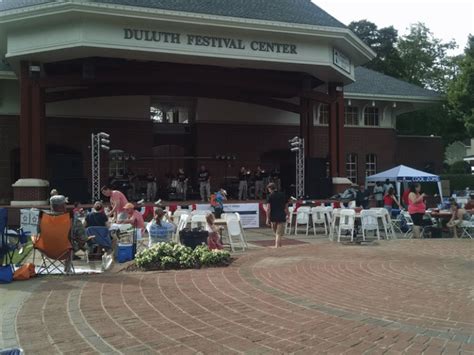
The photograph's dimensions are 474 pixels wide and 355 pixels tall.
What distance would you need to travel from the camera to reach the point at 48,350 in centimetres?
447

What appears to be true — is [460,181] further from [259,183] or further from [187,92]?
[187,92]

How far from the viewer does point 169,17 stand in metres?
18.5

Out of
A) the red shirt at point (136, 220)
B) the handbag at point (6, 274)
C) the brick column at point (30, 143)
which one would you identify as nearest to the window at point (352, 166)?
the brick column at point (30, 143)

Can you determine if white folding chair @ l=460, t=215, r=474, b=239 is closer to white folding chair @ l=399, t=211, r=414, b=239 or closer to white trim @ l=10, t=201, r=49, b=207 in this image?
white folding chair @ l=399, t=211, r=414, b=239

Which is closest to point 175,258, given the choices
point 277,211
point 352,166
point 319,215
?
point 277,211

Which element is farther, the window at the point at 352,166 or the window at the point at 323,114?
the window at the point at 352,166

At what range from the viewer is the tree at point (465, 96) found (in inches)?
1320

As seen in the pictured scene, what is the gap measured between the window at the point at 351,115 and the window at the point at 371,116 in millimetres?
668

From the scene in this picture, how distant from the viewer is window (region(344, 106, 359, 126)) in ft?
104

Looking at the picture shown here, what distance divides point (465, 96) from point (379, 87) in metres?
5.97

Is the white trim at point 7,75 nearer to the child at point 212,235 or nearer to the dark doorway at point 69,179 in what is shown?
the dark doorway at point 69,179

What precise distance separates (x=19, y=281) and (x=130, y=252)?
9.73 feet

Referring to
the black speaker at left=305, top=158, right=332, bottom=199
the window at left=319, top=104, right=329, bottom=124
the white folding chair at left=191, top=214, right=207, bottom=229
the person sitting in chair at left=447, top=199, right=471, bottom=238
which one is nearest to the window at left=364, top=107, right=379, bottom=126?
the window at left=319, top=104, right=329, bottom=124

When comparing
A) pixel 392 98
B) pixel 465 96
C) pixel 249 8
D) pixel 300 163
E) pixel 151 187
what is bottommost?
pixel 151 187
